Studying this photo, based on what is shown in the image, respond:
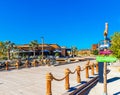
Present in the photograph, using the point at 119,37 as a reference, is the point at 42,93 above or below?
below

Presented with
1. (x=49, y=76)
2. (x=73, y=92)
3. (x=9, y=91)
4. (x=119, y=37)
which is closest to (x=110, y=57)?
(x=73, y=92)

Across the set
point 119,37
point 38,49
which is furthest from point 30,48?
point 119,37

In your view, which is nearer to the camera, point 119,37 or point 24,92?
point 24,92

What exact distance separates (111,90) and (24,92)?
5.17 m

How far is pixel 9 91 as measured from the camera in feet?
37.9

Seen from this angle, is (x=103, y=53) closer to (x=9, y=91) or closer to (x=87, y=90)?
(x=87, y=90)

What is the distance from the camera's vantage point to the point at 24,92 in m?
11.3

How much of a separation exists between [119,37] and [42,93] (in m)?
21.7

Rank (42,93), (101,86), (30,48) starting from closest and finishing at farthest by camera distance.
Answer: (42,93) → (101,86) → (30,48)

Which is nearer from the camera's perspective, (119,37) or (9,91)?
(9,91)

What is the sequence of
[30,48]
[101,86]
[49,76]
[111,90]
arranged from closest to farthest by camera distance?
[49,76]
[111,90]
[101,86]
[30,48]

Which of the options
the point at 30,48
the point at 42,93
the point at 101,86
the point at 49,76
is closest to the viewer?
the point at 49,76

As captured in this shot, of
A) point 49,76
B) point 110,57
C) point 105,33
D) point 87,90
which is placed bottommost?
point 87,90

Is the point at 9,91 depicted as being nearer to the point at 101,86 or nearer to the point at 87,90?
the point at 87,90
